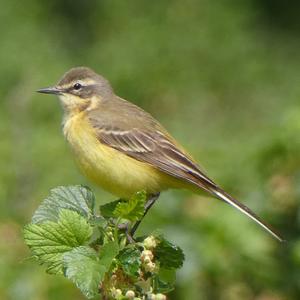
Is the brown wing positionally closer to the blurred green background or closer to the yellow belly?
the yellow belly

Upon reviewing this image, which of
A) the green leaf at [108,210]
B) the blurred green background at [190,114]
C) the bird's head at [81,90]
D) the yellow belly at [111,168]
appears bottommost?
the green leaf at [108,210]

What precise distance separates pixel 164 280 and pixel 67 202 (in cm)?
45

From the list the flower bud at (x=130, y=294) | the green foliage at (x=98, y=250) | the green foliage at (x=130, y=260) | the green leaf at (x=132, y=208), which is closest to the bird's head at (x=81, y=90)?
the green foliage at (x=98, y=250)

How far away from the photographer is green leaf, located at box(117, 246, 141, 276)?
333cm

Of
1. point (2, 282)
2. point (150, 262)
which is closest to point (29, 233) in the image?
point (150, 262)

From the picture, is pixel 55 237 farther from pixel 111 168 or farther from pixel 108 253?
pixel 111 168

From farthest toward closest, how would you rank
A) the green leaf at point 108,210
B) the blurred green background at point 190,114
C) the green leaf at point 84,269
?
1. the blurred green background at point 190,114
2. the green leaf at point 108,210
3. the green leaf at point 84,269

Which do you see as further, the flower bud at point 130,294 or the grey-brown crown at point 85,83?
the grey-brown crown at point 85,83

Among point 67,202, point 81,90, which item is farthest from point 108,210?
point 81,90

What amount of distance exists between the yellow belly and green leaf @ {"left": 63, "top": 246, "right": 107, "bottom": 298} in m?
2.03

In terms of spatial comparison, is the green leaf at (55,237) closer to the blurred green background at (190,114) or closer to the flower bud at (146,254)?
the flower bud at (146,254)

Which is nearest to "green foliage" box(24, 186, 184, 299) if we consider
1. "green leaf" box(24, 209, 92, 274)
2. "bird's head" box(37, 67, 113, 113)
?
"green leaf" box(24, 209, 92, 274)

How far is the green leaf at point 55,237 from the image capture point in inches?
133

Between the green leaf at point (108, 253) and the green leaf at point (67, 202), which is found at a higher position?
the green leaf at point (67, 202)
